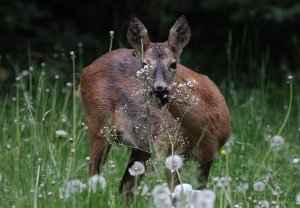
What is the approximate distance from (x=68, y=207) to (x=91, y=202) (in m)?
0.14

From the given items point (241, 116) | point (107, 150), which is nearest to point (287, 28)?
point (241, 116)

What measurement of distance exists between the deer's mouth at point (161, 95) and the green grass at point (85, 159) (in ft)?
1.17

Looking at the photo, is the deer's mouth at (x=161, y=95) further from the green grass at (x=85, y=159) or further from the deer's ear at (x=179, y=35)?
the deer's ear at (x=179, y=35)

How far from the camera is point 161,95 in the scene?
5.11 metres

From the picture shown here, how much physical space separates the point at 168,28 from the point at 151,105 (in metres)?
4.96

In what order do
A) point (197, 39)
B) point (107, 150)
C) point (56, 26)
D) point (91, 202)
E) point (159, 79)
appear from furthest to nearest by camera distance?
point (197, 39), point (56, 26), point (107, 150), point (159, 79), point (91, 202)

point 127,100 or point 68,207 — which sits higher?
point 127,100

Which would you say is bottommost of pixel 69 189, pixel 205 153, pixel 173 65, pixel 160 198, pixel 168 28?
pixel 160 198

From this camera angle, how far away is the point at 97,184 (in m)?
4.54

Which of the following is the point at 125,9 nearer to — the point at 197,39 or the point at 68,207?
the point at 197,39

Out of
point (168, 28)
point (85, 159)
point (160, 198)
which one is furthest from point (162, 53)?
point (168, 28)

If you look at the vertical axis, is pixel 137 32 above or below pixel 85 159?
above

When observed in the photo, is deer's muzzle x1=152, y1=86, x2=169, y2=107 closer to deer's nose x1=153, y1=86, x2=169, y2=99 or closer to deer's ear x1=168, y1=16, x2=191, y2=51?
deer's nose x1=153, y1=86, x2=169, y2=99

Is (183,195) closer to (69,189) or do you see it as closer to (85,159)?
(69,189)
